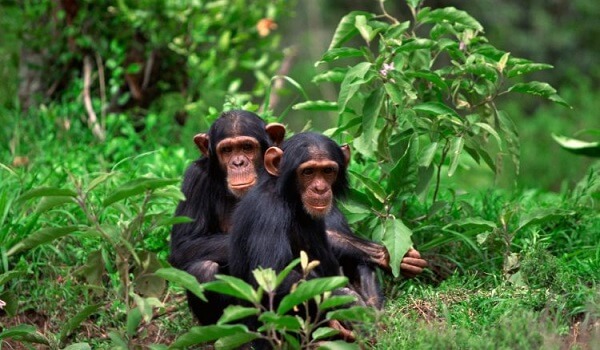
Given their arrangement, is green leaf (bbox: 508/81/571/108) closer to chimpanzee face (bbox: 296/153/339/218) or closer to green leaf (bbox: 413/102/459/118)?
green leaf (bbox: 413/102/459/118)

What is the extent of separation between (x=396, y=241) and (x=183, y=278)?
139cm

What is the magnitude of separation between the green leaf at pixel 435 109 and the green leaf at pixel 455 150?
5.4 inches

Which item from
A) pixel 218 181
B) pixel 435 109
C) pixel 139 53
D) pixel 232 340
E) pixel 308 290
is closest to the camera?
pixel 308 290

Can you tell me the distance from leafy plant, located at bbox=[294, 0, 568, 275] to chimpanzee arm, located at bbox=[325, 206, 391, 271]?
8cm

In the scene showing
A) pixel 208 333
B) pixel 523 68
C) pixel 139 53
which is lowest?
pixel 208 333

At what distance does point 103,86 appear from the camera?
8406 mm

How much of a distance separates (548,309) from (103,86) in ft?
16.2

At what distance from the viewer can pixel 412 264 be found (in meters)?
5.28

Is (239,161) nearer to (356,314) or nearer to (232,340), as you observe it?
(232,340)

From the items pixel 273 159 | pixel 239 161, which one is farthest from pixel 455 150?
pixel 239 161

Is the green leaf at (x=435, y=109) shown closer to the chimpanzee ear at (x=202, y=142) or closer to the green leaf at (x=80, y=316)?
the chimpanzee ear at (x=202, y=142)

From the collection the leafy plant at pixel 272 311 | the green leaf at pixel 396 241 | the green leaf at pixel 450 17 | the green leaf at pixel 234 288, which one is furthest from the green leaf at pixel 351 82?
the green leaf at pixel 234 288

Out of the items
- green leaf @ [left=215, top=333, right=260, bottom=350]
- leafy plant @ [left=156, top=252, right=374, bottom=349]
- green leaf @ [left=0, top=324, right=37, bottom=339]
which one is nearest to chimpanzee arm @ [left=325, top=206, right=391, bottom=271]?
leafy plant @ [left=156, top=252, right=374, bottom=349]

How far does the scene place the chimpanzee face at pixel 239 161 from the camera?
5.34 meters
